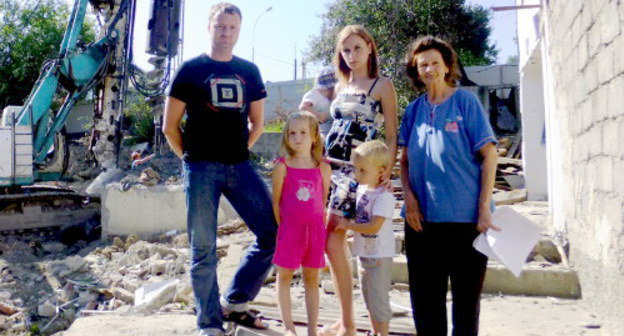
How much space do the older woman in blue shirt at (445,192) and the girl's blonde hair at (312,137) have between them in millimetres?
559

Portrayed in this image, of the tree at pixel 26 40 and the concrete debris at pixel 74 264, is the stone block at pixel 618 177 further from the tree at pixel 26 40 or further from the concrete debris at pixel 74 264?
the tree at pixel 26 40

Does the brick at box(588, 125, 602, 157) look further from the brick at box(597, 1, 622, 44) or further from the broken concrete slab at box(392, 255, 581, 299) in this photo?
the broken concrete slab at box(392, 255, 581, 299)

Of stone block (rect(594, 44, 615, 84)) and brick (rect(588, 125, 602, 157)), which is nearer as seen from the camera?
stone block (rect(594, 44, 615, 84))

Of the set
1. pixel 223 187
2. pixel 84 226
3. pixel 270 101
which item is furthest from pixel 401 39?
pixel 223 187

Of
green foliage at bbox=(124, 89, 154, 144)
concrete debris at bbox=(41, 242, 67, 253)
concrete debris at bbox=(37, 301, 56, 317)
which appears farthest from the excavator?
green foliage at bbox=(124, 89, 154, 144)

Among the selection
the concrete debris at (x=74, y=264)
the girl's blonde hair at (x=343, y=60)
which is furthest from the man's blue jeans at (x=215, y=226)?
the concrete debris at (x=74, y=264)

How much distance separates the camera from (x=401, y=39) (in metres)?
17.6

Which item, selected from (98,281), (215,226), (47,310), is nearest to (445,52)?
(215,226)

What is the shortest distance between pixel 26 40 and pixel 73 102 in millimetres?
17759

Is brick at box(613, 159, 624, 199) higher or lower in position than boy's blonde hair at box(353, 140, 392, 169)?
lower

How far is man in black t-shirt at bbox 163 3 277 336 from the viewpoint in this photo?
337 cm

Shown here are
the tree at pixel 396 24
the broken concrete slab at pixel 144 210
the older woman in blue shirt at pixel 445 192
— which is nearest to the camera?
the older woman in blue shirt at pixel 445 192

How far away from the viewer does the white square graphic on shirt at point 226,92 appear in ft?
11.0

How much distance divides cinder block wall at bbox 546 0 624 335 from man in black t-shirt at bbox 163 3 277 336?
204 centimetres
